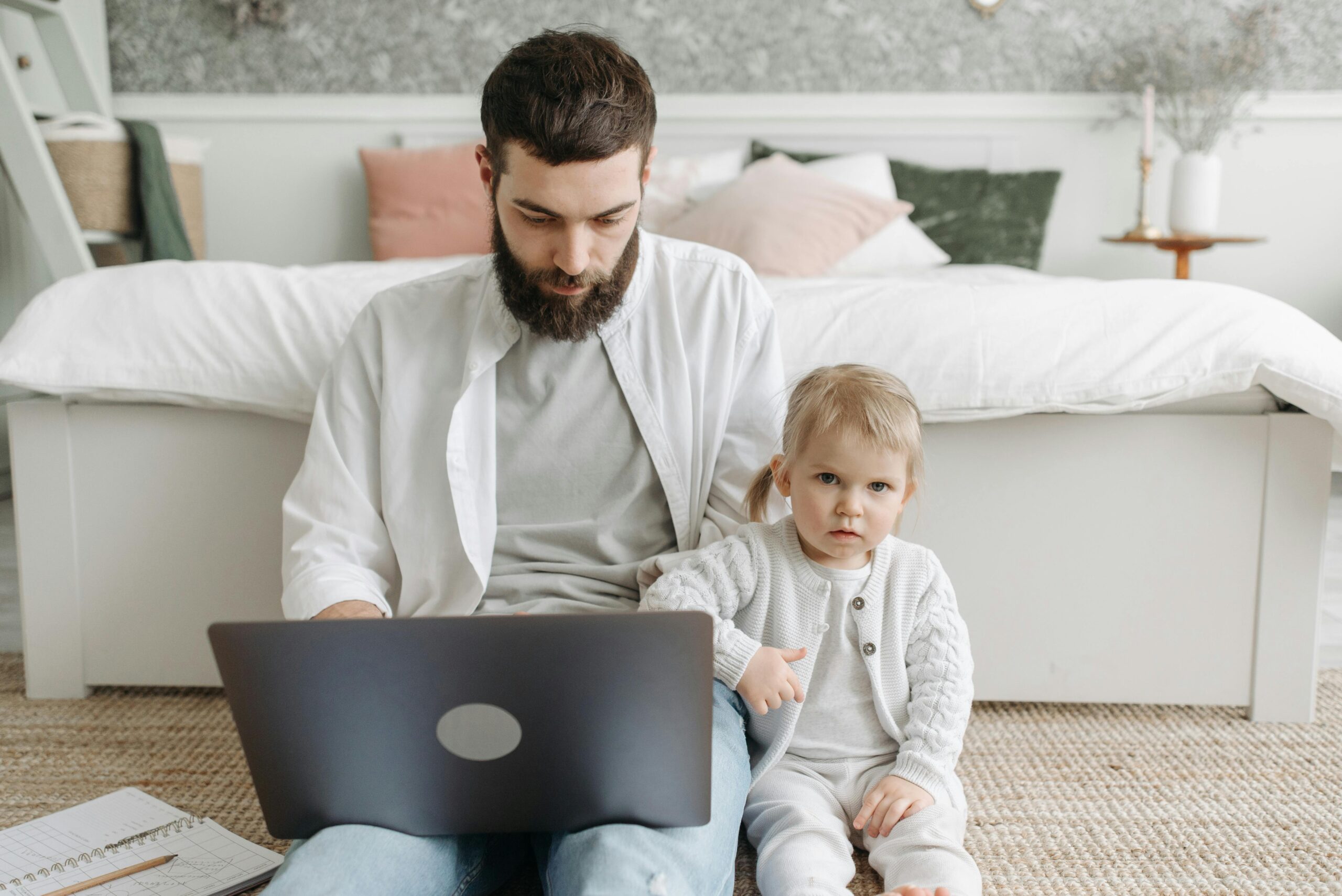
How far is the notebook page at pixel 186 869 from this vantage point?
3.42 ft

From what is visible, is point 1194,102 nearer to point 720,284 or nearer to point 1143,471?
point 1143,471

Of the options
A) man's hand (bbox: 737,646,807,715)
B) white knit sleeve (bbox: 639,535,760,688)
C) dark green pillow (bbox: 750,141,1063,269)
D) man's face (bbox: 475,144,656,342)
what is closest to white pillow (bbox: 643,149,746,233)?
dark green pillow (bbox: 750,141,1063,269)

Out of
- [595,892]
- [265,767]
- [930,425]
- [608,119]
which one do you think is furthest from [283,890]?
[930,425]

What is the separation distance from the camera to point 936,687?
1.09m

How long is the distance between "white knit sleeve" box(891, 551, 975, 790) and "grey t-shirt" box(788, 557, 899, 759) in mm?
40

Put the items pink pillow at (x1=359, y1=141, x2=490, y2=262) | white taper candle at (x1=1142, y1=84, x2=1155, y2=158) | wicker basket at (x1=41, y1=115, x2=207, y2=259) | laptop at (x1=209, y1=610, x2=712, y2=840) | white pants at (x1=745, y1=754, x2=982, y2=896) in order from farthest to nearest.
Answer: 1. pink pillow at (x1=359, y1=141, x2=490, y2=262)
2. white taper candle at (x1=1142, y1=84, x2=1155, y2=158)
3. wicker basket at (x1=41, y1=115, x2=207, y2=259)
4. white pants at (x1=745, y1=754, x2=982, y2=896)
5. laptop at (x1=209, y1=610, x2=712, y2=840)

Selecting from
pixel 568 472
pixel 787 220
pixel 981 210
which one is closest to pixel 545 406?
pixel 568 472

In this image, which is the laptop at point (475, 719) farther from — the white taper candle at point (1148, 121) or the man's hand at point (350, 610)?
the white taper candle at point (1148, 121)

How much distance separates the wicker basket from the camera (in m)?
2.48

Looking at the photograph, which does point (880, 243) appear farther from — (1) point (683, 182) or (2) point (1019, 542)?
(2) point (1019, 542)

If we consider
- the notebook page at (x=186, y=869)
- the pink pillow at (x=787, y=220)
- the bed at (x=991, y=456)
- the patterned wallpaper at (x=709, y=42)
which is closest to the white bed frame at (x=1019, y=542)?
the bed at (x=991, y=456)

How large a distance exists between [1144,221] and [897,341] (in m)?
1.89

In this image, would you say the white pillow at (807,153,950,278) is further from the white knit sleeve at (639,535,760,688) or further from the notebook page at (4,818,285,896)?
the notebook page at (4,818,285,896)

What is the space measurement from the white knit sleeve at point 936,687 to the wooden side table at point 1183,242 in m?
2.07
